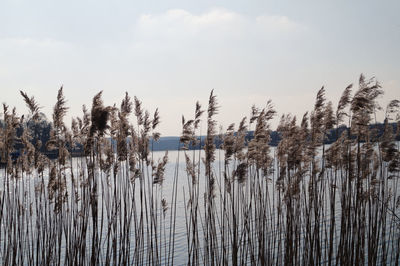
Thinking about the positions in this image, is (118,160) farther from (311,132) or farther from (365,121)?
(365,121)

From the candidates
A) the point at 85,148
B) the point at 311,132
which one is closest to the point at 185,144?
the point at 85,148

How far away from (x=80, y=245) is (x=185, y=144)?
184 centimetres

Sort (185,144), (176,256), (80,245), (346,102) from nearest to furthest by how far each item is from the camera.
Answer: (80,245) → (346,102) → (185,144) → (176,256)

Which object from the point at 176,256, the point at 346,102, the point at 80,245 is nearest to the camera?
the point at 80,245

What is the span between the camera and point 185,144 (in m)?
4.91

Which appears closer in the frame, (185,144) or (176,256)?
(185,144)

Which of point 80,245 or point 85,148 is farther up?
point 85,148

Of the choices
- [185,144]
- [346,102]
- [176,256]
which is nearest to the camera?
[346,102]

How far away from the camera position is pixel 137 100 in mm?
4914

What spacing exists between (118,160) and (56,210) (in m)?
0.98

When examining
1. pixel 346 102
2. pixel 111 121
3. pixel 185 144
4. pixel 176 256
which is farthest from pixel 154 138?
pixel 176 256

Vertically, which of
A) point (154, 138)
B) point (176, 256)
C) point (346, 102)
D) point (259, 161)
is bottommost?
point (176, 256)

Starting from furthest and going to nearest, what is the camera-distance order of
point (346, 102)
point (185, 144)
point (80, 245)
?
point (185, 144) < point (346, 102) < point (80, 245)

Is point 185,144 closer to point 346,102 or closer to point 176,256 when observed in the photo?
point 346,102
